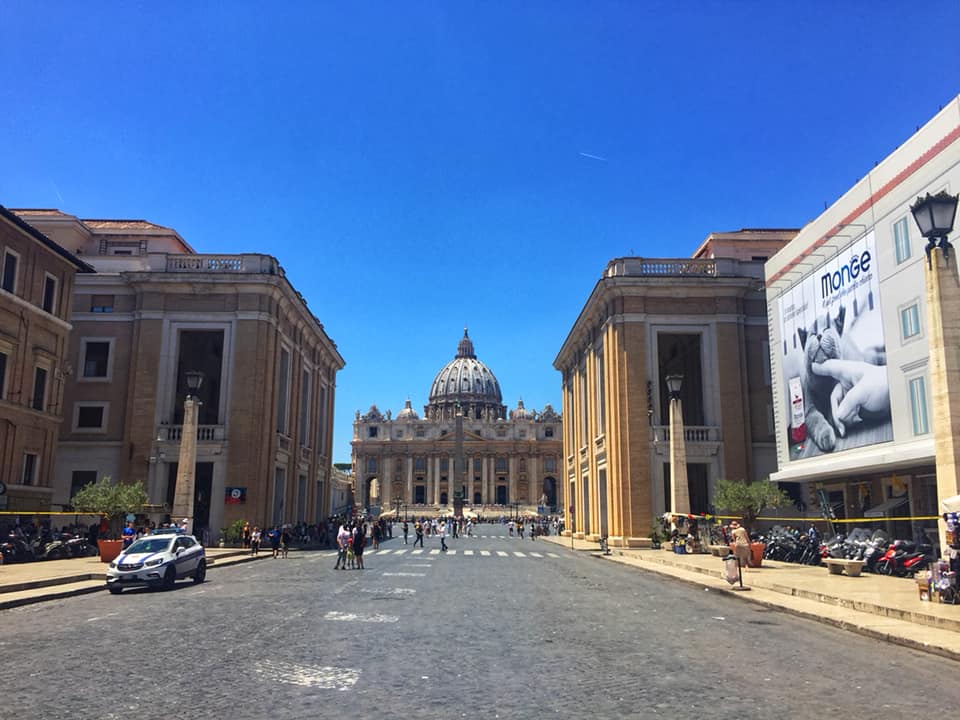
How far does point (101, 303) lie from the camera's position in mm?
42875

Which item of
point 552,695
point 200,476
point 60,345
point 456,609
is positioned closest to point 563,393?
point 200,476

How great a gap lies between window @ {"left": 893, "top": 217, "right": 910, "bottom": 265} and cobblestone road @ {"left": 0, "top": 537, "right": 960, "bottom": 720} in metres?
14.6

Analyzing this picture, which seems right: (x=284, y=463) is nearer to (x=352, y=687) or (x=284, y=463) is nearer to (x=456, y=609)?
(x=456, y=609)

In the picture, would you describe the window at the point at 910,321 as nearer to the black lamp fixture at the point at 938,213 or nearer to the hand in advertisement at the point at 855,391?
the hand in advertisement at the point at 855,391

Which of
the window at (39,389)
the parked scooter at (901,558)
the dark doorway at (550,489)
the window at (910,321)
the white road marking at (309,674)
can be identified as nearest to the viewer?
the white road marking at (309,674)

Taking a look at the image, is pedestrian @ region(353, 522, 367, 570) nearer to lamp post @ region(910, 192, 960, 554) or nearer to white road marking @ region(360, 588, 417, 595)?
white road marking @ region(360, 588, 417, 595)

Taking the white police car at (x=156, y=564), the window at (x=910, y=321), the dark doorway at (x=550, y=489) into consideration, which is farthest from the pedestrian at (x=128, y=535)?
the dark doorway at (x=550, y=489)

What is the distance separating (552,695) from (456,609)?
7606 mm

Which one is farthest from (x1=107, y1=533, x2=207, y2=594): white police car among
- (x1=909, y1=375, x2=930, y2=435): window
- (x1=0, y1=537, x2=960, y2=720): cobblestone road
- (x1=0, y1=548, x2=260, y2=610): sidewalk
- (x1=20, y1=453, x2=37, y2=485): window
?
(x1=909, y1=375, x2=930, y2=435): window

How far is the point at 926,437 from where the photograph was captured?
24375 millimetres

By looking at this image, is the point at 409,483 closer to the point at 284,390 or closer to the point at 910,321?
the point at 284,390

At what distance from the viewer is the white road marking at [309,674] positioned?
28.2ft

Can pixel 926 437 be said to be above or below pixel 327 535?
above

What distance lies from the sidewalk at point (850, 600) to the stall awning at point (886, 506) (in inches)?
144
